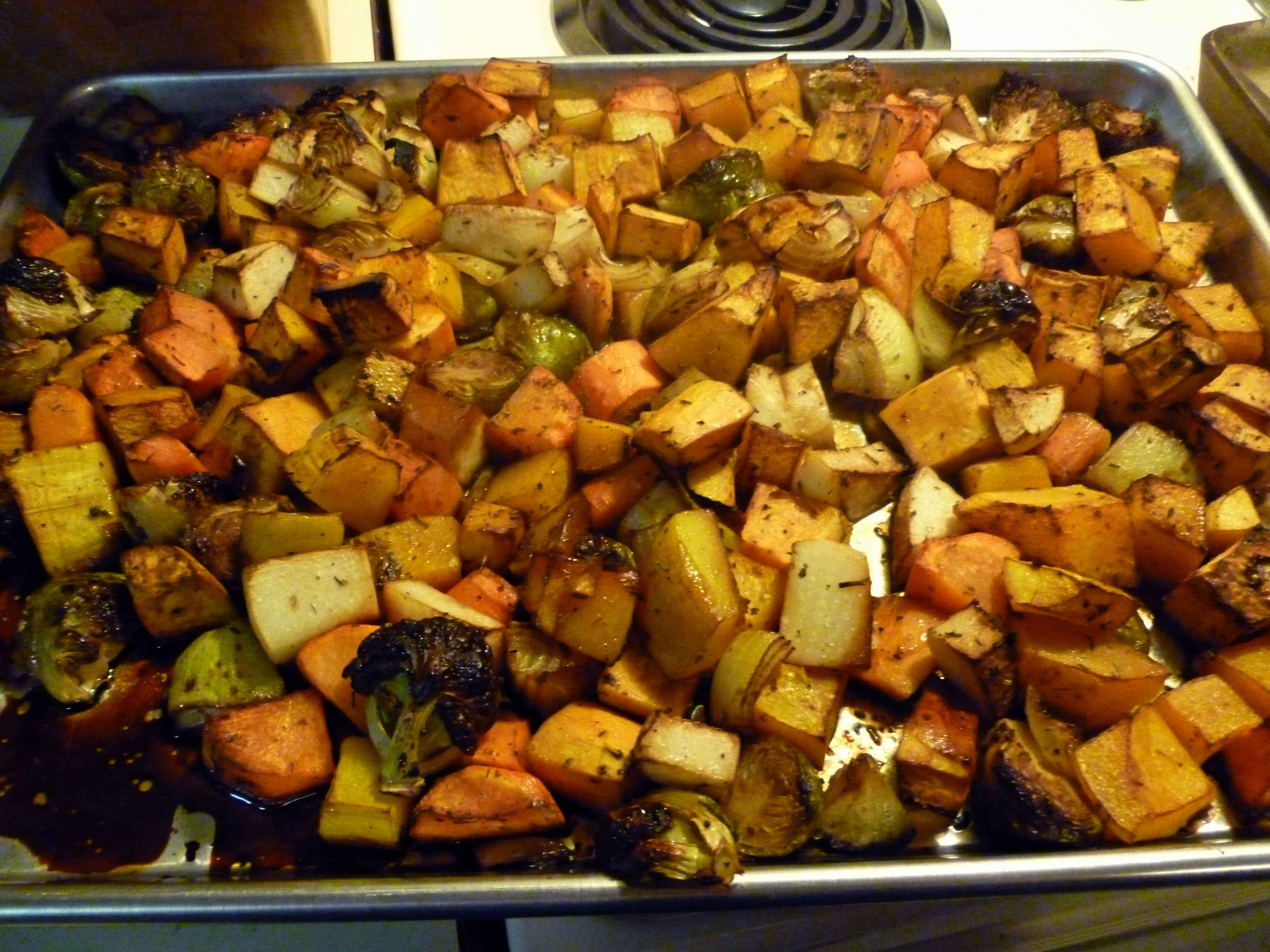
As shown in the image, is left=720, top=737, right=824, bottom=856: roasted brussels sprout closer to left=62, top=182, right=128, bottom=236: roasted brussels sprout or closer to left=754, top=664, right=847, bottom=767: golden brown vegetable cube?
left=754, top=664, right=847, bottom=767: golden brown vegetable cube

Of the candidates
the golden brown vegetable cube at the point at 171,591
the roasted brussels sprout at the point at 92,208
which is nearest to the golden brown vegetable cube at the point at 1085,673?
the golden brown vegetable cube at the point at 171,591

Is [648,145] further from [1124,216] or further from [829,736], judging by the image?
[829,736]

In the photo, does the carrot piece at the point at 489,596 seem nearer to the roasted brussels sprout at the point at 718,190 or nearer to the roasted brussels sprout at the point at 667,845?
the roasted brussels sprout at the point at 667,845

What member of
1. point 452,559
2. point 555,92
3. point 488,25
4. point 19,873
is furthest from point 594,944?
point 488,25

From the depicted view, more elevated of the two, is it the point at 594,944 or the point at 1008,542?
the point at 1008,542

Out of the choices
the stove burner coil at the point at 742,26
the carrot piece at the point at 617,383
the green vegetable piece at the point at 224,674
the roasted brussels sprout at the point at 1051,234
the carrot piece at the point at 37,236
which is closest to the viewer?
the green vegetable piece at the point at 224,674
